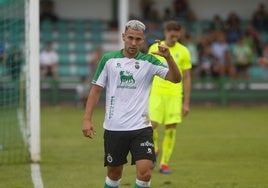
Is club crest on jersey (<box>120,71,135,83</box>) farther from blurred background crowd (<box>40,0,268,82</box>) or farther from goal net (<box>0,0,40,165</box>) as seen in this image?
blurred background crowd (<box>40,0,268,82</box>)

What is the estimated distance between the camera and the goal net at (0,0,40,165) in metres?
12.4

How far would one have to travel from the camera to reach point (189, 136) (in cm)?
1723

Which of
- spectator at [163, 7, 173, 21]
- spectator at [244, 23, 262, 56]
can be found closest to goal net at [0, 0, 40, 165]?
spectator at [244, 23, 262, 56]

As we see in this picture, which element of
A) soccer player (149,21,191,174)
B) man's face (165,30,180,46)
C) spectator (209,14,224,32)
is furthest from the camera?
spectator (209,14,224,32)

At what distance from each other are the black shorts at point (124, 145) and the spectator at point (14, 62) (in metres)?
6.59

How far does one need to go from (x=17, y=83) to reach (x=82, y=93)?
10850 millimetres

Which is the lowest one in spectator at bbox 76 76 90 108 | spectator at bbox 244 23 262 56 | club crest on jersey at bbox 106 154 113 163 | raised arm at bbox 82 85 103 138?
spectator at bbox 76 76 90 108

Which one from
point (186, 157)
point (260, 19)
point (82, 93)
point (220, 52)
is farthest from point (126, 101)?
point (260, 19)

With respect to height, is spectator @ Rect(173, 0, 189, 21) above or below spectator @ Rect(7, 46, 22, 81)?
above

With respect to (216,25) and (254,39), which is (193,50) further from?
(216,25)

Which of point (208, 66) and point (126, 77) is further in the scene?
point (208, 66)

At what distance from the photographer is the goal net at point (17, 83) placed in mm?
12367

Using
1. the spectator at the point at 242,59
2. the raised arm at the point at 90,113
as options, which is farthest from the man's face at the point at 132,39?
the spectator at the point at 242,59

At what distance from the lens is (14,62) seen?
1496 cm
